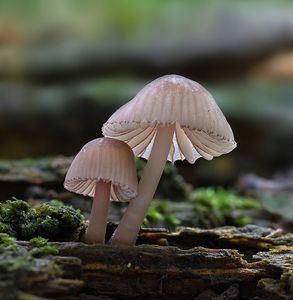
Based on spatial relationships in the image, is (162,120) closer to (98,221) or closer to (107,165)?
(107,165)

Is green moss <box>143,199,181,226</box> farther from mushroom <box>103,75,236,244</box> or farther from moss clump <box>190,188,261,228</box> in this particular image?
mushroom <box>103,75,236,244</box>

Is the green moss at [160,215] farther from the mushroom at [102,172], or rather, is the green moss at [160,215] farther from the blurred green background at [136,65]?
the blurred green background at [136,65]

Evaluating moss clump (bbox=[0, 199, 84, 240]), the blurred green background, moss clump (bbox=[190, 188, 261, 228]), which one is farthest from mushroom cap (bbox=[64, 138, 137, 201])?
the blurred green background

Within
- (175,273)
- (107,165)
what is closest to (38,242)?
(107,165)

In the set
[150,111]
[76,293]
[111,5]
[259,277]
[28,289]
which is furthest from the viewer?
[111,5]

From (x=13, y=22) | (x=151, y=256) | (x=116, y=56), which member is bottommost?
(x=151, y=256)

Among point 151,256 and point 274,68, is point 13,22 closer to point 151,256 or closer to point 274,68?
point 274,68

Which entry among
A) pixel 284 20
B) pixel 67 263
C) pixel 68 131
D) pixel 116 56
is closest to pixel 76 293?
pixel 67 263
